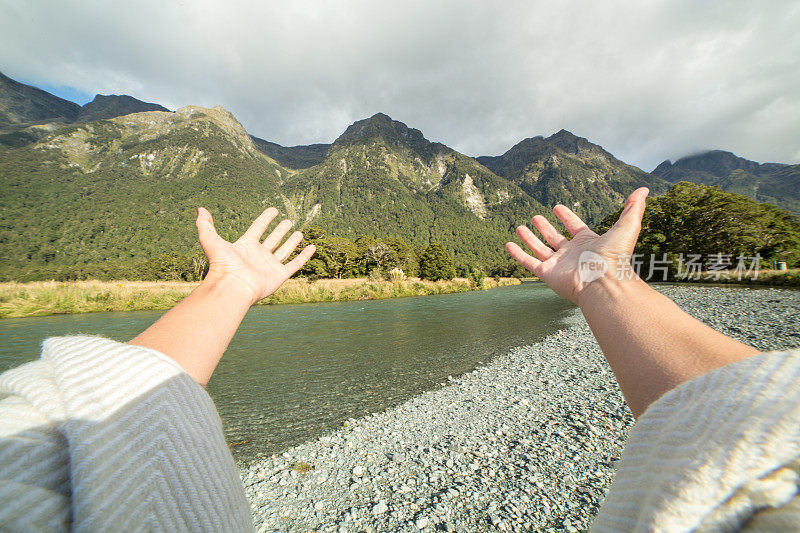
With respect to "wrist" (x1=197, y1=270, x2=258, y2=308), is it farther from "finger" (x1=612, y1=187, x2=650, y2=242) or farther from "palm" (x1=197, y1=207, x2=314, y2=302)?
"finger" (x1=612, y1=187, x2=650, y2=242)

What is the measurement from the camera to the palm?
67.4 inches

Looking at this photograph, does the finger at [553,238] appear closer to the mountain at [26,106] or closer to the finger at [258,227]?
the finger at [258,227]

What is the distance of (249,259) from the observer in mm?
1865

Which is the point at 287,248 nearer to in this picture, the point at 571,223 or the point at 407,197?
the point at 571,223

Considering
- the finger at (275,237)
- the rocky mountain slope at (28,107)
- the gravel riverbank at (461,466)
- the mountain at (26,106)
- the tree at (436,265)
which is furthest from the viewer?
the mountain at (26,106)

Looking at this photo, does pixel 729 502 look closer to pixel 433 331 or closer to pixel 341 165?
pixel 433 331

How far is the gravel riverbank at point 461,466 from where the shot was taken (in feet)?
9.75

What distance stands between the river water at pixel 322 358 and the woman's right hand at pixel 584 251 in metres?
4.35

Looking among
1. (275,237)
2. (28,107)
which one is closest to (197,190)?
(275,237)

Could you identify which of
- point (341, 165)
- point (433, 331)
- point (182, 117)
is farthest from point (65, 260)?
point (182, 117)

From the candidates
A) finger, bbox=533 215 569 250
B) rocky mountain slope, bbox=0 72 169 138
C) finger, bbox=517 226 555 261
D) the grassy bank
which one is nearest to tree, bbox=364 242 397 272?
the grassy bank

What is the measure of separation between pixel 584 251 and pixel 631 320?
2.29ft

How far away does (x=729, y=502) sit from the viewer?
1.57 feet

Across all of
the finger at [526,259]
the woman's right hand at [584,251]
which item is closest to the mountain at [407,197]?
the finger at [526,259]
